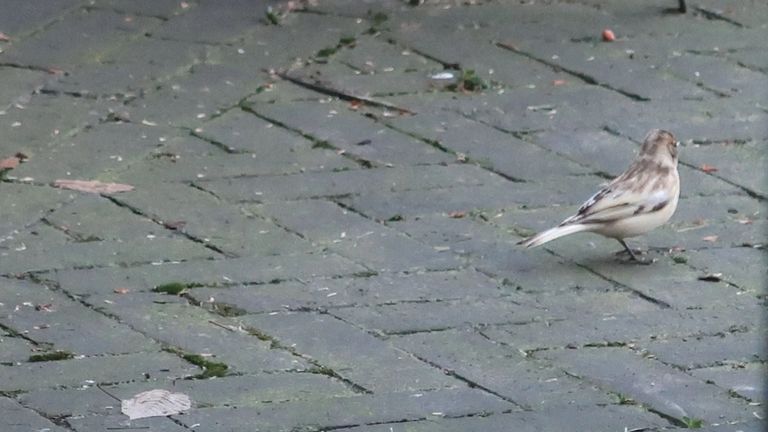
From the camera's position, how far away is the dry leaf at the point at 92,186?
5227 millimetres

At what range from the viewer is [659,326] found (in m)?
4.40

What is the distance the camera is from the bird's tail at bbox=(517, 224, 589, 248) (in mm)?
4652

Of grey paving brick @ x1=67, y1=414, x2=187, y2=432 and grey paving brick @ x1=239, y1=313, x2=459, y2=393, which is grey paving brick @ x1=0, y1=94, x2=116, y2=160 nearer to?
grey paving brick @ x1=239, y1=313, x2=459, y2=393

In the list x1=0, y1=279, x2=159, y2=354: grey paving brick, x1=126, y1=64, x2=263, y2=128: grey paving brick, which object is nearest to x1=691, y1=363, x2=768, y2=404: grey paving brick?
x1=0, y1=279, x2=159, y2=354: grey paving brick

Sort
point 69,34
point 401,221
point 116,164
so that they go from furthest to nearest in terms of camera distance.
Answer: point 69,34 < point 116,164 < point 401,221

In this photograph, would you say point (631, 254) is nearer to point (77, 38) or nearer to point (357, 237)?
point (357, 237)

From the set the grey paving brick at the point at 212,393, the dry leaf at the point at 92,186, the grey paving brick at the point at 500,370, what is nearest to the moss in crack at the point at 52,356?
the grey paving brick at the point at 212,393

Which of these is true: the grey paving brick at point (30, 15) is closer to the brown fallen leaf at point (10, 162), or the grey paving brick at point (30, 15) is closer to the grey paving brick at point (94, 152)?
the grey paving brick at point (94, 152)

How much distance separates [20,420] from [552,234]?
1578mm

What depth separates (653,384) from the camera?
4.05 metres

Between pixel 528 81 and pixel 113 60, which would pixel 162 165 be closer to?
pixel 113 60

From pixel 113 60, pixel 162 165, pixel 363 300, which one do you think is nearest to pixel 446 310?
pixel 363 300

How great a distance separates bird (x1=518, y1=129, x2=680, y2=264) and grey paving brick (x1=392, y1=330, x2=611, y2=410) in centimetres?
50

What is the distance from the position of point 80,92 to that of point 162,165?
0.71 meters
